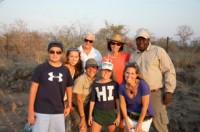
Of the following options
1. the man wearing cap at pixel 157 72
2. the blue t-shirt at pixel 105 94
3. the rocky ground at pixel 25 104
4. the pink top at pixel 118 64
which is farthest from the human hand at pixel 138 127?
the rocky ground at pixel 25 104

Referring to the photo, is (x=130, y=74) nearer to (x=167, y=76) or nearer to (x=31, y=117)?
(x=167, y=76)

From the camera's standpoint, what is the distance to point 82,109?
461 centimetres

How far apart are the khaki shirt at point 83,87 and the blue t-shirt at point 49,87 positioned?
1.48ft

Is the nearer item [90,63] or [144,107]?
[144,107]

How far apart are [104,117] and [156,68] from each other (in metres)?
1.04

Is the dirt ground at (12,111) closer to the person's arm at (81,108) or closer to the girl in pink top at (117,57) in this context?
the person's arm at (81,108)

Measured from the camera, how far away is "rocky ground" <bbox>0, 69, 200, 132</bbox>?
22.2 feet

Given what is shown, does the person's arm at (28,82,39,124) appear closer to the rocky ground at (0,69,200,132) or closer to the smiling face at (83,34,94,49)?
the smiling face at (83,34,94,49)

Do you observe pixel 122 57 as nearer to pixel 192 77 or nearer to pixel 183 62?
pixel 192 77

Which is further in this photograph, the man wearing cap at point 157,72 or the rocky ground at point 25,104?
the rocky ground at point 25,104

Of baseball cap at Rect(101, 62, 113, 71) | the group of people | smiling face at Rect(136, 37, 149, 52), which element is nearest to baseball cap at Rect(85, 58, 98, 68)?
the group of people

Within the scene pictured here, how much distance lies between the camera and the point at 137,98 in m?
4.39

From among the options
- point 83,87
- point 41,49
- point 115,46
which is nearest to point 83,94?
point 83,87

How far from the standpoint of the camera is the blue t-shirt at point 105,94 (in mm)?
4582
